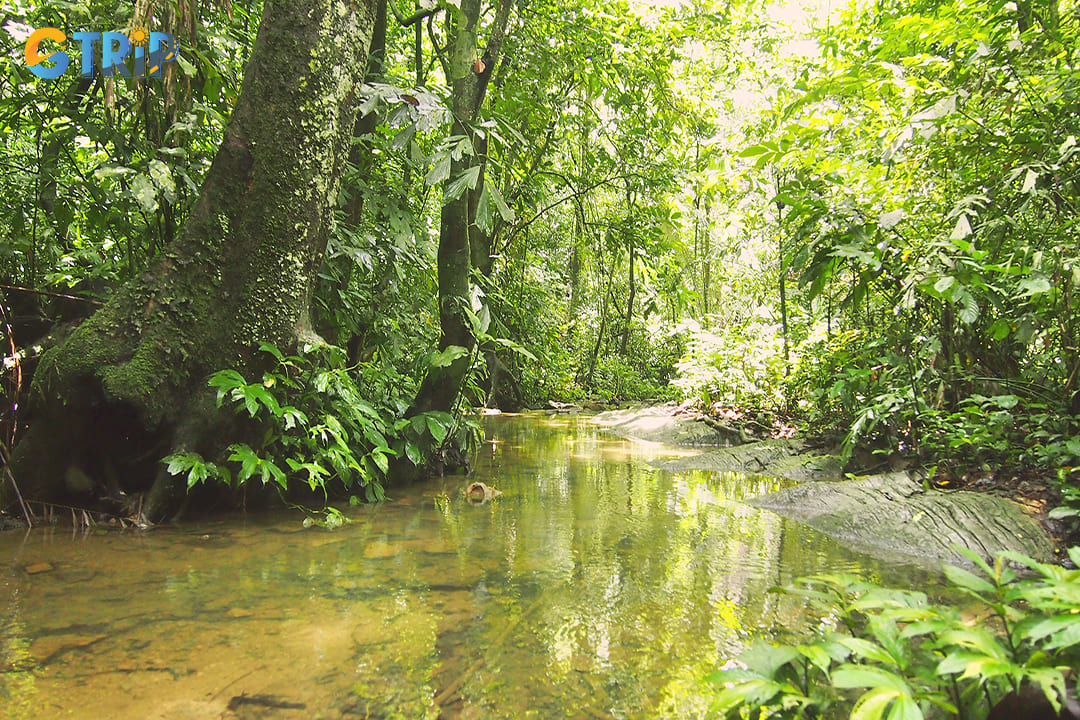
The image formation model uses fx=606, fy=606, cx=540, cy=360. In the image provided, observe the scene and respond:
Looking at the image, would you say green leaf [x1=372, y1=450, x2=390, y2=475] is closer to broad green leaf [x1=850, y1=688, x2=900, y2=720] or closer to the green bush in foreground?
the green bush in foreground

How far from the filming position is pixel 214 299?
3.45 metres

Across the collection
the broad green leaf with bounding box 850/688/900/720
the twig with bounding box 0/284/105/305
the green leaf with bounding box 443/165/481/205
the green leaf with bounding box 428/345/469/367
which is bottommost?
the broad green leaf with bounding box 850/688/900/720

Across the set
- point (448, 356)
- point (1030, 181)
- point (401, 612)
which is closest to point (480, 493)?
point (448, 356)

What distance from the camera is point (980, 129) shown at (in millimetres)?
3775

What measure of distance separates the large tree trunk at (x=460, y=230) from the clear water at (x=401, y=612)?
1.30 m

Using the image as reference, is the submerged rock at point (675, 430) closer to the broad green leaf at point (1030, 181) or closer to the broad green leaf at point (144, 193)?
the broad green leaf at point (1030, 181)

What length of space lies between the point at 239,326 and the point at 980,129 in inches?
183

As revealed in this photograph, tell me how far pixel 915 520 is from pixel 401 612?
9.28 ft

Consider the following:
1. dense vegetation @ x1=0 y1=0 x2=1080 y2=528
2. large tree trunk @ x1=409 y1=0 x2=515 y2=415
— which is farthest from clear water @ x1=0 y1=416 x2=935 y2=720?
large tree trunk @ x1=409 y1=0 x2=515 y2=415

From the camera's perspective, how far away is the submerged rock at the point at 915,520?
3.06 m

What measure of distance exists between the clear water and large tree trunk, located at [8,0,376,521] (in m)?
0.49

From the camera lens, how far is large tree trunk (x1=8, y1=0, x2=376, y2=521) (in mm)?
3219

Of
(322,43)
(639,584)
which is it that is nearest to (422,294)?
(322,43)

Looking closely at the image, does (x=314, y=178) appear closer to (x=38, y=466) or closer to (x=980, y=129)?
(x=38, y=466)
